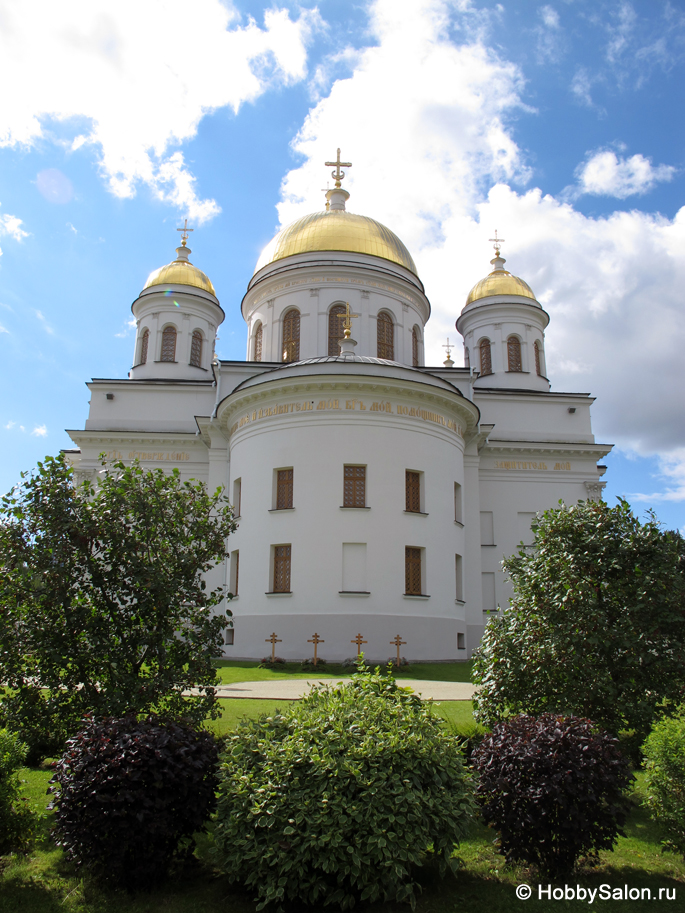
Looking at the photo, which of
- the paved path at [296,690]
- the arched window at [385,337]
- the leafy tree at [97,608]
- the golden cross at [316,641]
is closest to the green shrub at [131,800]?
the leafy tree at [97,608]

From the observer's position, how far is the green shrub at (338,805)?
5215mm

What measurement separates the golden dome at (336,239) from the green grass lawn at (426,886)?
87.0 feet

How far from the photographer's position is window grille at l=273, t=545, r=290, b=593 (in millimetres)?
21936

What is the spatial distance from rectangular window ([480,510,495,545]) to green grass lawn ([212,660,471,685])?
29.3ft

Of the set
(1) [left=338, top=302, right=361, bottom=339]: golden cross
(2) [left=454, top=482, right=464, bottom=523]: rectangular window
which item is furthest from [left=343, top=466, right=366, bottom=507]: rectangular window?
(1) [left=338, top=302, right=361, bottom=339]: golden cross

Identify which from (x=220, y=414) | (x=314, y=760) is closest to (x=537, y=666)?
(x=314, y=760)

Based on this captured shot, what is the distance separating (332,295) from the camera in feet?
96.2

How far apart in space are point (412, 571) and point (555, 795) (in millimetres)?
→ 16481

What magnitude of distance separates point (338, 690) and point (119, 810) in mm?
2134

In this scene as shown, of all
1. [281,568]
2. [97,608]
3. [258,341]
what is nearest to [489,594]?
[281,568]

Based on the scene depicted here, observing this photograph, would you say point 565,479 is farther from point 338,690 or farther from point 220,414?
point 338,690

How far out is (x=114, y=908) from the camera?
18.0ft

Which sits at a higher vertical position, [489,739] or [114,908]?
[489,739]

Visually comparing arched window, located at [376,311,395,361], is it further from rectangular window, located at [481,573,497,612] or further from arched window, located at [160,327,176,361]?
arched window, located at [160,327,176,361]
